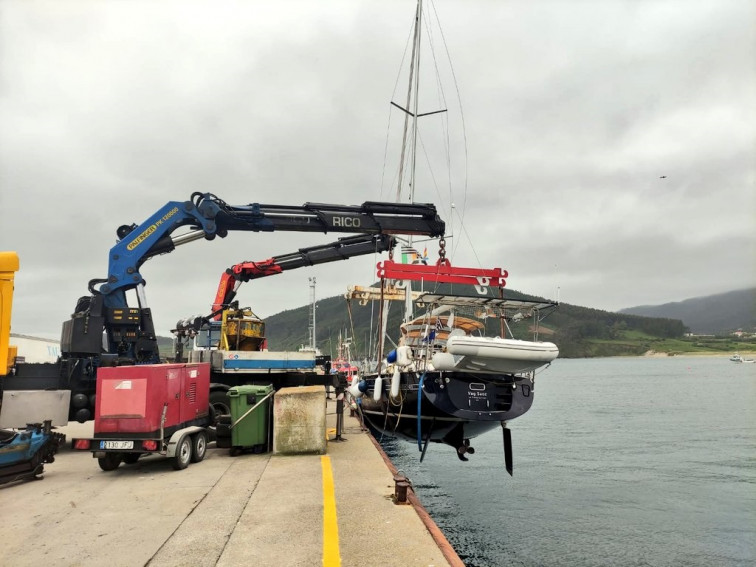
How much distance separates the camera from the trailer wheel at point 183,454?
28.2ft

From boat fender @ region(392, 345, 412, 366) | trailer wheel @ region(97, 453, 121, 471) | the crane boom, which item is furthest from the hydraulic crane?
boat fender @ region(392, 345, 412, 366)

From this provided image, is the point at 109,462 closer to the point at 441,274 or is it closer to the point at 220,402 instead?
the point at 220,402

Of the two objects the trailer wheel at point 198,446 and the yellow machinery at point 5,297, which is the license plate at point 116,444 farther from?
the yellow machinery at point 5,297

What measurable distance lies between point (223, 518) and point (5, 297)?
5379mm

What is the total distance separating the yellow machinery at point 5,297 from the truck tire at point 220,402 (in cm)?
519

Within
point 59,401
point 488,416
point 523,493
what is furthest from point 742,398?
point 59,401

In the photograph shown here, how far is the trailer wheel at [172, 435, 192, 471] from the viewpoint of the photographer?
28.2ft

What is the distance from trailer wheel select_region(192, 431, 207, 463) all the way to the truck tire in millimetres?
2741

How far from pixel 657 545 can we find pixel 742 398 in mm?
50244

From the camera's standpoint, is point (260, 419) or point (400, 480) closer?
point (400, 480)

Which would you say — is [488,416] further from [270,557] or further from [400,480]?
[270,557]

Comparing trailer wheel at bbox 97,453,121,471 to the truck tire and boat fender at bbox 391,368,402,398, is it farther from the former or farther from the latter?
boat fender at bbox 391,368,402,398

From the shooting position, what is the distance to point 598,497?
557 inches

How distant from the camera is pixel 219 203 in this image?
15039 mm
